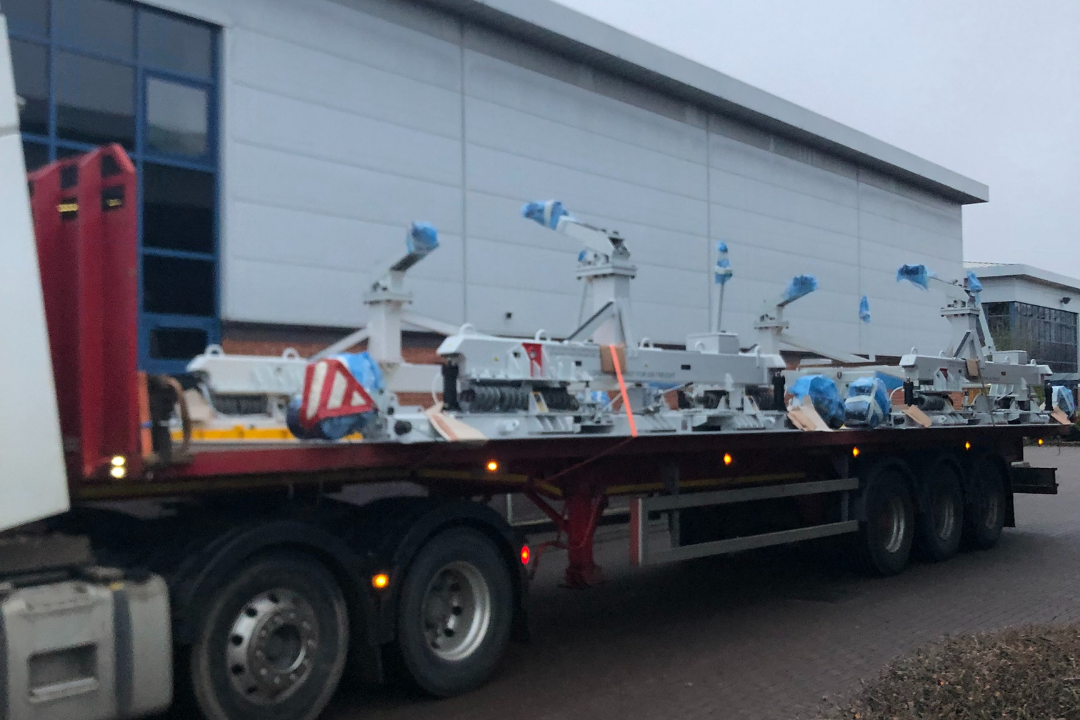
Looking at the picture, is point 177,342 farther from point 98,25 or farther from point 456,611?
point 456,611

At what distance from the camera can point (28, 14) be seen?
1016 cm

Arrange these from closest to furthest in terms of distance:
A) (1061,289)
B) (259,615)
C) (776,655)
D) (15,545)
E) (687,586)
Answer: (15,545) → (259,615) → (776,655) → (687,586) → (1061,289)

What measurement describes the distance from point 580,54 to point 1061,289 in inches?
1902

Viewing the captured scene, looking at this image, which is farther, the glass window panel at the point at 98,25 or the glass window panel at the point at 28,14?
the glass window panel at the point at 98,25

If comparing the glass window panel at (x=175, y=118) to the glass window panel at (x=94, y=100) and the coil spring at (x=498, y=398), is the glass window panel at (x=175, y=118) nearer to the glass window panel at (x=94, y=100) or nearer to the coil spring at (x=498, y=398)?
the glass window panel at (x=94, y=100)

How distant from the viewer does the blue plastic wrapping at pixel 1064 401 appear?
14.0 metres

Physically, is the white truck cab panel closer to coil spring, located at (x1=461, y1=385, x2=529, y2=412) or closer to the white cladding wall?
coil spring, located at (x1=461, y1=385, x2=529, y2=412)

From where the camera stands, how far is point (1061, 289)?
55688mm

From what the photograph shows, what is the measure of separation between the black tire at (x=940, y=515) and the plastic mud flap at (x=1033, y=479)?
202cm

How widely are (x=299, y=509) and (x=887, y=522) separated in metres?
7.12

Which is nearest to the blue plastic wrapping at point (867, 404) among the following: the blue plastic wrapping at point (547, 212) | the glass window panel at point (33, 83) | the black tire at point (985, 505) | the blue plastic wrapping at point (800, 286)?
the blue plastic wrapping at point (800, 286)

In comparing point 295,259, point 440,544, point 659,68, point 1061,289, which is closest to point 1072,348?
point 1061,289

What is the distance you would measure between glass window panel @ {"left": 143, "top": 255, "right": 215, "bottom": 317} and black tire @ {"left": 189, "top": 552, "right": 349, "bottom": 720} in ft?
22.0

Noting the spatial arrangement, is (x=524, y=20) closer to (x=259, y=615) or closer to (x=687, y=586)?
(x=687, y=586)
